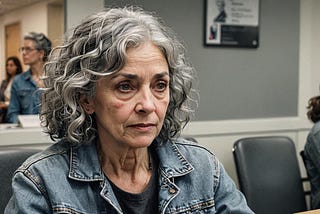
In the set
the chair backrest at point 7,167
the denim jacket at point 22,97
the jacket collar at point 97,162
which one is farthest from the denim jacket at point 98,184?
the denim jacket at point 22,97

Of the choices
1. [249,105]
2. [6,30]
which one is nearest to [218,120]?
[249,105]

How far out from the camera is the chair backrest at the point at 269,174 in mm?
2562

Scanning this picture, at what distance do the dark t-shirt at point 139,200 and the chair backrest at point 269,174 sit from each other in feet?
4.09

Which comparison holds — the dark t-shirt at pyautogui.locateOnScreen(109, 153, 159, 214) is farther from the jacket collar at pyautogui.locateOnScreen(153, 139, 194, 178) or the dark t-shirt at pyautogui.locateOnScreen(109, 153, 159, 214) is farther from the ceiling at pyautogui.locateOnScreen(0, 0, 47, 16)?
the ceiling at pyautogui.locateOnScreen(0, 0, 47, 16)

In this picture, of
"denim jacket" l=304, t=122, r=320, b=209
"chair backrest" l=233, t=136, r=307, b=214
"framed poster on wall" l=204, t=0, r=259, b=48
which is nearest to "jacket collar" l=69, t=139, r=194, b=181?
"chair backrest" l=233, t=136, r=307, b=214

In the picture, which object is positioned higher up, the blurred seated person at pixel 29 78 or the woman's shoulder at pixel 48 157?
the blurred seated person at pixel 29 78

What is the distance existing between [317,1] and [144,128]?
8.13 ft

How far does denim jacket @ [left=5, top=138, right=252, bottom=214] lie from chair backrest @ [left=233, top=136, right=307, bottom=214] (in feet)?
3.63

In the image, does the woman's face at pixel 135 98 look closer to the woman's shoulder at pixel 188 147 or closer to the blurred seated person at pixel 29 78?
the woman's shoulder at pixel 188 147

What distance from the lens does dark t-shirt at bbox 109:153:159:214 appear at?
1.32m

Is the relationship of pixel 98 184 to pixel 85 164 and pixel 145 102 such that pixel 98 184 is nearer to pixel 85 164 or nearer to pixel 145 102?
pixel 85 164

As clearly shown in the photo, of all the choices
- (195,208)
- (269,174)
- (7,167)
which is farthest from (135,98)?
(269,174)

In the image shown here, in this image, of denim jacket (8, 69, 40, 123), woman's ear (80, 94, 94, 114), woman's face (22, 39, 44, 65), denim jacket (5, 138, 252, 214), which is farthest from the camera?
woman's face (22, 39, 44, 65)

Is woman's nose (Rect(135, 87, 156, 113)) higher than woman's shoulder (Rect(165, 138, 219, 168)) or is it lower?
higher
